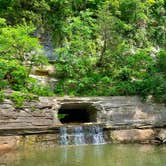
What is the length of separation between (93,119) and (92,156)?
14.8 feet

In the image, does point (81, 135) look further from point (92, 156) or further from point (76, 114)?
point (76, 114)

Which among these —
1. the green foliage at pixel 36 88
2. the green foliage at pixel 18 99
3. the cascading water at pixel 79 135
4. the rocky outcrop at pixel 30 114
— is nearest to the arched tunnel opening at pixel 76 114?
the green foliage at pixel 36 88

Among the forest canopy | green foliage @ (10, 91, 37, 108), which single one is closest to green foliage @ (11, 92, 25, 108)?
green foliage @ (10, 91, 37, 108)

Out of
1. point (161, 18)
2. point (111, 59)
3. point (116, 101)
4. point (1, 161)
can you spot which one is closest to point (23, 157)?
point (1, 161)

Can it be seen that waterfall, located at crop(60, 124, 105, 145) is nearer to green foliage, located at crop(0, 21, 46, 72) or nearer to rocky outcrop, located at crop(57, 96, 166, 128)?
rocky outcrop, located at crop(57, 96, 166, 128)

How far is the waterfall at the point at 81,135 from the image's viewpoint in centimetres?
1439

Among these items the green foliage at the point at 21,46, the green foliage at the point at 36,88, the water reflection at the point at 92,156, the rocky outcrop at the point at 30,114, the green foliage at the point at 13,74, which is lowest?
the water reflection at the point at 92,156

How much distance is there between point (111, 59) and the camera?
18844mm

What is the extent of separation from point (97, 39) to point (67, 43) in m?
1.68

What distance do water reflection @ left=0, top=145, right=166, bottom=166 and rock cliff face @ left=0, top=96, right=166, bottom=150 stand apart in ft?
3.53

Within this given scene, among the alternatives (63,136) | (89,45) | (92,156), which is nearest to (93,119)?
(63,136)

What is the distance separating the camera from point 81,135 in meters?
14.6

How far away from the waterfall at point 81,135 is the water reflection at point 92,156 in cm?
68

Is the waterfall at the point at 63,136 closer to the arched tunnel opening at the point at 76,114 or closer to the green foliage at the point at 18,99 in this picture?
the green foliage at the point at 18,99
